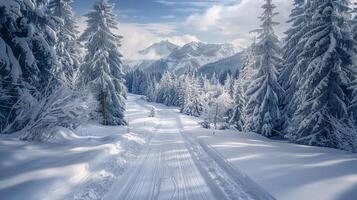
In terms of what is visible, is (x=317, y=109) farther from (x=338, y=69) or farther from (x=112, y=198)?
(x=112, y=198)

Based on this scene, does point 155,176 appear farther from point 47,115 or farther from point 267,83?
point 267,83

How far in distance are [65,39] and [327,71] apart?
74.3ft

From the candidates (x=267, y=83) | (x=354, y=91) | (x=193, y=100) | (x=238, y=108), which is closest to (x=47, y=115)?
(x=354, y=91)

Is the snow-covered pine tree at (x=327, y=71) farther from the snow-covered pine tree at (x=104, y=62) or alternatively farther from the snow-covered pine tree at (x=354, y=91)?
the snow-covered pine tree at (x=104, y=62)

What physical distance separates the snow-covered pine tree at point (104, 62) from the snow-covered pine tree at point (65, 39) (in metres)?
1.60

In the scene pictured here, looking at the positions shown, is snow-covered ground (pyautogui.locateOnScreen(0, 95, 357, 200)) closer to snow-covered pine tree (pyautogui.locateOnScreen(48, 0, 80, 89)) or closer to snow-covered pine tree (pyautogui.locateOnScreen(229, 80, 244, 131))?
snow-covered pine tree (pyautogui.locateOnScreen(48, 0, 80, 89))

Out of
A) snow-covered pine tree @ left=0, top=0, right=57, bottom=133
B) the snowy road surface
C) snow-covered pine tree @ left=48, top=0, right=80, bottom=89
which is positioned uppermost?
snow-covered pine tree @ left=48, top=0, right=80, bottom=89

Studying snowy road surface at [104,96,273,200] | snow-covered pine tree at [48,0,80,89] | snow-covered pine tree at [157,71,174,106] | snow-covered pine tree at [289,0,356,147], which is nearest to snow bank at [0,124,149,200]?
snowy road surface at [104,96,273,200]

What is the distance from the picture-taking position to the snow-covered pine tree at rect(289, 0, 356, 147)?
20.5 metres

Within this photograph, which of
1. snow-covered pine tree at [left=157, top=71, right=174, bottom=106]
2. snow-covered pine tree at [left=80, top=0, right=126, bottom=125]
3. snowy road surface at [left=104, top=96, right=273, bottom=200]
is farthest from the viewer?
snow-covered pine tree at [left=157, top=71, right=174, bottom=106]

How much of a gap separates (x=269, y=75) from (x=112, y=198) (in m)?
24.2

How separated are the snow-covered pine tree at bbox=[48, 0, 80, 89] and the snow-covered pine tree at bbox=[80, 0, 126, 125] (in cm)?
160

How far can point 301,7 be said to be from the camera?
28078mm

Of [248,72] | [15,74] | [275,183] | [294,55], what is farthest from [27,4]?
[248,72]
